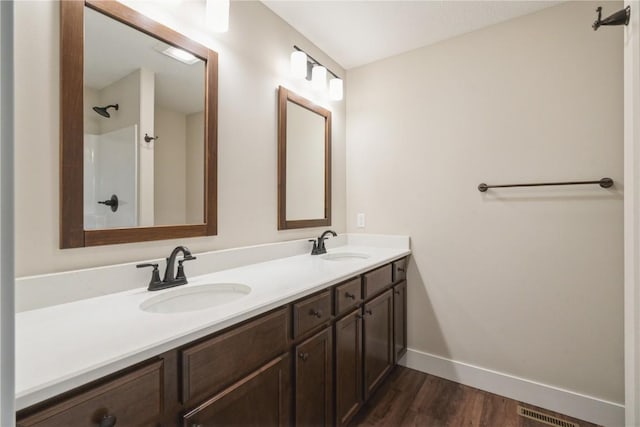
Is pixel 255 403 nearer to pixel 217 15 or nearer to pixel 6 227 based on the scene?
pixel 6 227

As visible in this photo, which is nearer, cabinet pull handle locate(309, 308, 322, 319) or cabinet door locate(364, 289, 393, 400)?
cabinet pull handle locate(309, 308, 322, 319)

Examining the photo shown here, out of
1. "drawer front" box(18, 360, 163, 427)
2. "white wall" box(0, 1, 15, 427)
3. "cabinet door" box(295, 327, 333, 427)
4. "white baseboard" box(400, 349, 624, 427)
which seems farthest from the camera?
"white baseboard" box(400, 349, 624, 427)

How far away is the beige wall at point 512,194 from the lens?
1.61 meters

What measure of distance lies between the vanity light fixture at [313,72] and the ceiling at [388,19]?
17cm

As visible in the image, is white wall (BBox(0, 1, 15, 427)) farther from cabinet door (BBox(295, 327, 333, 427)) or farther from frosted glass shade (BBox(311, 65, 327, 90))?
frosted glass shade (BBox(311, 65, 327, 90))

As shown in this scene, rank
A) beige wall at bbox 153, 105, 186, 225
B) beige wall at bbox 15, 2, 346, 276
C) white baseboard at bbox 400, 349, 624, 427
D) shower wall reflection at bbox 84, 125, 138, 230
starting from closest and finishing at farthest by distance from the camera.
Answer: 1. beige wall at bbox 15, 2, 346, 276
2. shower wall reflection at bbox 84, 125, 138, 230
3. beige wall at bbox 153, 105, 186, 225
4. white baseboard at bbox 400, 349, 624, 427

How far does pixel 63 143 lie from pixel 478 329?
2384 millimetres

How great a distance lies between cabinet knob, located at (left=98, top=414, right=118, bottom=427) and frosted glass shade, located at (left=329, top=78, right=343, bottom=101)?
216cm

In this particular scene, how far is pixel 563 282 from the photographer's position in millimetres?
1708

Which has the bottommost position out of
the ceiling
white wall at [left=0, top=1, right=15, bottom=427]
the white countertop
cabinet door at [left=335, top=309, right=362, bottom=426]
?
cabinet door at [left=335, top=309, right=362, bottom=426]

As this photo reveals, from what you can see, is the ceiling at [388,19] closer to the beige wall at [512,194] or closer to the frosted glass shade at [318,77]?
the beige wall at [512,194]

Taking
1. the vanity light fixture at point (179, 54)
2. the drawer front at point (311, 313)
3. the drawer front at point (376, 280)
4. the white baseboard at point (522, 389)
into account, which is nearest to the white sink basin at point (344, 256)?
the drawer front at point (376, 280)

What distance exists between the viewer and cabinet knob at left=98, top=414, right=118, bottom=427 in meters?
Answer: 0.59

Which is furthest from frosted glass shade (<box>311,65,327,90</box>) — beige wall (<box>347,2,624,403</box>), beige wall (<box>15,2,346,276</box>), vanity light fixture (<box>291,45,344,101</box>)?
beige wall (<box>347,2,624,403</box>)
